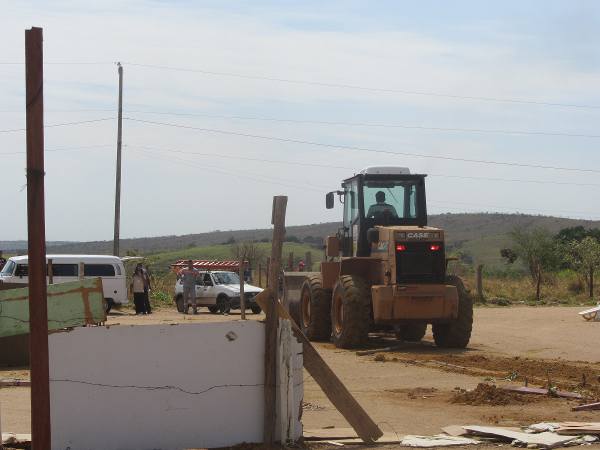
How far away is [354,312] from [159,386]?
35.6 ft

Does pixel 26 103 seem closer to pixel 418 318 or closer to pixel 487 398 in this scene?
pixel 487 398

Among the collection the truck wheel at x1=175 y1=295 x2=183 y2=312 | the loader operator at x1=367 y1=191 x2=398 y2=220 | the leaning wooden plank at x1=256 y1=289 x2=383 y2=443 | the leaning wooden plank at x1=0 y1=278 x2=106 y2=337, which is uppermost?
the loader operator at x1=367 y1=191 x2=398 y2=220

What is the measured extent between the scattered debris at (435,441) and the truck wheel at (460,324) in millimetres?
10467

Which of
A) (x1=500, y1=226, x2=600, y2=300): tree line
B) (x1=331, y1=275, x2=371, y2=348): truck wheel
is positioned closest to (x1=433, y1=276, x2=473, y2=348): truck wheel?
(x1=331, y1=275, x2=371, y2=348): truck wheel

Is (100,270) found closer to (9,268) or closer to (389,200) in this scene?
(9,268)

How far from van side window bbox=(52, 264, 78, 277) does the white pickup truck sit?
370 cm

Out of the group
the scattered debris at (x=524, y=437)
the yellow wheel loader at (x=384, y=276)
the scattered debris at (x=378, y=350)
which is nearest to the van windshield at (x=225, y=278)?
the yellow wheel loader at (x=384, y=276)

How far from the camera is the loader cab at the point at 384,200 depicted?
72.7 feet

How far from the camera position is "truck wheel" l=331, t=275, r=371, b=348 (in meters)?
20.8

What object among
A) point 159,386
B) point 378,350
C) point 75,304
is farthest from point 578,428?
point 378,350

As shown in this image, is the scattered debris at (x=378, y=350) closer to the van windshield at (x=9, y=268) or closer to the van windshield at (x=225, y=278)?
the van windshield at (x=225, y=278)

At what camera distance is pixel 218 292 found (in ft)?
120

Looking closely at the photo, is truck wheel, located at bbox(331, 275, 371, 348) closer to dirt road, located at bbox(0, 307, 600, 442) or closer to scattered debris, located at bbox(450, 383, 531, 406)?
dirt road, located at bbox(0, 307, 600, 442)

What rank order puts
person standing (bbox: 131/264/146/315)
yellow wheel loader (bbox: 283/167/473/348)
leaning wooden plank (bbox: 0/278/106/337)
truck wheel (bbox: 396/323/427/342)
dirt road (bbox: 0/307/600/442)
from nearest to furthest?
leaning wooden plank (bbox: 0/278/106/337), dirt road (bbox: 0/307/600/442), yellow wheel loader (bbox: 283/167/473/348), truck wheel (bbox: 396/323/427/342), person standing (bbox: 131/264/146/315)
